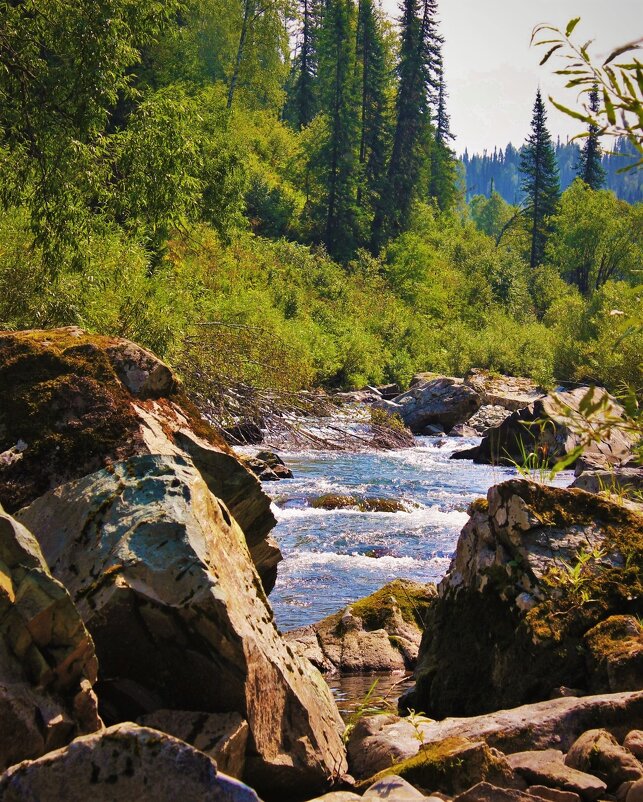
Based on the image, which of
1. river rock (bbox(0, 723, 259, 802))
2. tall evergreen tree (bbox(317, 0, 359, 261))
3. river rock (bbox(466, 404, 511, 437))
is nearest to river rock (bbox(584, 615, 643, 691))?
river rock (bbox(0, 723, 259, 802))

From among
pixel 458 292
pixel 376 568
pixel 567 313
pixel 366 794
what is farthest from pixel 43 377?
pixel 458 292

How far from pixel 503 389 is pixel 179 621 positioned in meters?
32.4

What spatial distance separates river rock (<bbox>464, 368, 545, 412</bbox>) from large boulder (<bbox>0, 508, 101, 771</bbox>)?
28557mm

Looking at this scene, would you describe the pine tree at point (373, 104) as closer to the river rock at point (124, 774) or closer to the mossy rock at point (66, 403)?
the mossy rock at point (66, 403)

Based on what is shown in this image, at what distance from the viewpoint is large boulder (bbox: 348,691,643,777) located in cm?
479

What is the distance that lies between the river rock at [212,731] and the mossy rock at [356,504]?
10988 millimetres

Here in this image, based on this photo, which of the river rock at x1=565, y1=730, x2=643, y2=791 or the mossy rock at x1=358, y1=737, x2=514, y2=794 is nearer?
the river rock at x1=565, y1=730, x2=643, y2=791

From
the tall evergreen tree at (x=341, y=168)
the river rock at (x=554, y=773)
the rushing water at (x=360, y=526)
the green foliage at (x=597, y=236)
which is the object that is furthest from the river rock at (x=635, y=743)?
the green foliage at (x=597, y=236)

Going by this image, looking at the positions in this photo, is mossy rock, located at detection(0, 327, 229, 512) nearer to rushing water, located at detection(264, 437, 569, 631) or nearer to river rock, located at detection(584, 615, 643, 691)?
river rock, located at detection(584, 615, 643, 691)

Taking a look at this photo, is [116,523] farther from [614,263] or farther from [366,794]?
[614,263]

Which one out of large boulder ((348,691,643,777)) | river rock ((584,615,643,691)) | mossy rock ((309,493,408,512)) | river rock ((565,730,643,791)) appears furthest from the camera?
mossy rock ((309,493,408,512))

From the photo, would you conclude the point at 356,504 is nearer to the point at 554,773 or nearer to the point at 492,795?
the point at 554,773

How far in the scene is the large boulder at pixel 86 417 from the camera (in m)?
5.96

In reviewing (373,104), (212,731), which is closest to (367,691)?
(212,731)
